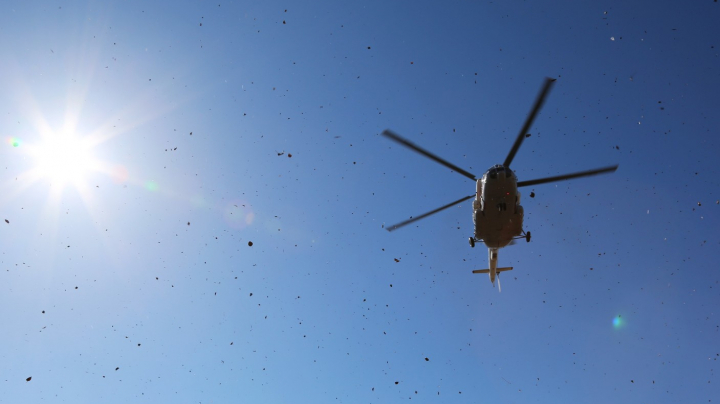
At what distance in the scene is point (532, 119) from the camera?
999cm

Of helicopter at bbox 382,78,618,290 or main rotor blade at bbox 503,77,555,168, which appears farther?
helicopter at bbox 382,78,618,290

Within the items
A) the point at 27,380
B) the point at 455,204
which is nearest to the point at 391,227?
the point at 455,204

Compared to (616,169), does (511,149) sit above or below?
above

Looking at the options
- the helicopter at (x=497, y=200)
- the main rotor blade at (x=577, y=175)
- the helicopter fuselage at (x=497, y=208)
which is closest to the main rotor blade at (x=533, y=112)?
the helicopter at (x=497, y=200)

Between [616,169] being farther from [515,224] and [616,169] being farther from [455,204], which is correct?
[455,204]

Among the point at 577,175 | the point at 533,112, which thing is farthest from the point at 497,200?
the point at 533,112

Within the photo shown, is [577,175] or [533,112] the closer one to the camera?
[533,112]

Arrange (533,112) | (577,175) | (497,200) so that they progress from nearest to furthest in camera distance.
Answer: (533,112), (577,175), (497,200)

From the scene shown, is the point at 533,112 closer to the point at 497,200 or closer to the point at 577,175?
the point at 577,175

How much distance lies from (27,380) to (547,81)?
1852 cm

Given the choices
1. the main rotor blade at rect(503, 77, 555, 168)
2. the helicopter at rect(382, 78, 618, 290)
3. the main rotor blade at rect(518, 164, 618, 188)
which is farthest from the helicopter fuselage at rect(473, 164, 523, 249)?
the main rotor blade at rect(503, 77, 555, 168)

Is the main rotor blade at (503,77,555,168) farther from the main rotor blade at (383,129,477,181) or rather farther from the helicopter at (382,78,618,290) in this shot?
the main rotor blade at (383,129,477,181)

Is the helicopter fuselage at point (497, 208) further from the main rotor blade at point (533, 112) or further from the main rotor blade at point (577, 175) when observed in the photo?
the main rotor blade at point (533, 112)

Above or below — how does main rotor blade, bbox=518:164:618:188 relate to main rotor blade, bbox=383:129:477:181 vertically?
below
